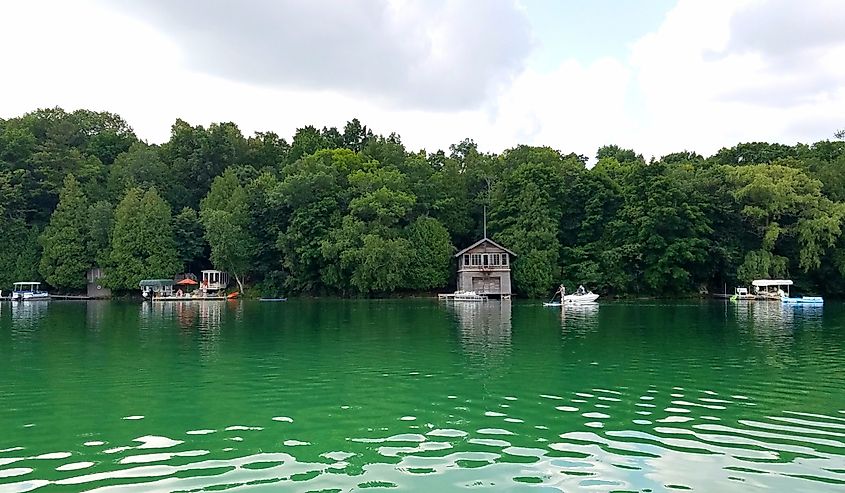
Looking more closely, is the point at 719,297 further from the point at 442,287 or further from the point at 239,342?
the point at 239,342

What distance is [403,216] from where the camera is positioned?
5934 cm

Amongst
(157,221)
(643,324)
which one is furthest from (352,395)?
(157,221)

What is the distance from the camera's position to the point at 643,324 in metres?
30.8

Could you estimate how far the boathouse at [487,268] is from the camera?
5850cm

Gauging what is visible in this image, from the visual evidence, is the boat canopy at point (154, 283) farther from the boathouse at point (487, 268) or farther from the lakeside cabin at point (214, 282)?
the boathouse at point (487, 268)

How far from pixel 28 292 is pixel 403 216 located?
34685 mm

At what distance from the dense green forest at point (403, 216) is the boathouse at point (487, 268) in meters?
1.17

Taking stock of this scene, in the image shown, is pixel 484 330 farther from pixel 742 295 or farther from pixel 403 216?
pixel 403 216

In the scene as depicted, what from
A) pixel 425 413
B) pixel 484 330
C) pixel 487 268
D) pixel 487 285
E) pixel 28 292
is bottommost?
pixel 425 413

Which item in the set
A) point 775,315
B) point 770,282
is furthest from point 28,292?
point 770,282

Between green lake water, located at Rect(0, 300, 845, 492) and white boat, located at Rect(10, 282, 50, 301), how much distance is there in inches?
1578

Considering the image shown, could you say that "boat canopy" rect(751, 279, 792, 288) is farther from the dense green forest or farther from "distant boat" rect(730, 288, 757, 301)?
the dense green forest

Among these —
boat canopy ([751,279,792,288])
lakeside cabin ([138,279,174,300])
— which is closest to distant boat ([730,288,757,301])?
boat canopy ([751,279,792,288])

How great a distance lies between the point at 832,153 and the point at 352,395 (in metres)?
65.7
